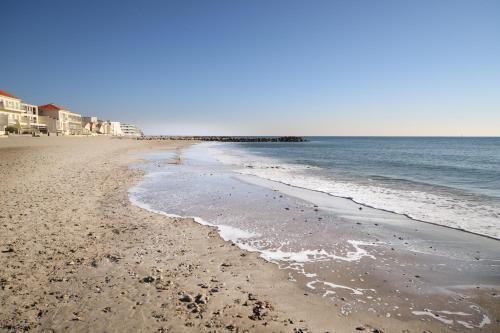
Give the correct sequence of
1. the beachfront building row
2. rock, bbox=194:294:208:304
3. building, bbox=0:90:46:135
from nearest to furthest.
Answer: rock, bbox=194:294:208:304, building, bbox=0:90:46:135, the beachfront building row

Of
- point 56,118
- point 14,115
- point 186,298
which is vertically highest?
point 56,118

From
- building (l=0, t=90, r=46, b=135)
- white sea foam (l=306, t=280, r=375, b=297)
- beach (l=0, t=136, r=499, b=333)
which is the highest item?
building (l=0, t=90, r=46, b=135)

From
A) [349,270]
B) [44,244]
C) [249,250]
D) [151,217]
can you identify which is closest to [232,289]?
[249,250]

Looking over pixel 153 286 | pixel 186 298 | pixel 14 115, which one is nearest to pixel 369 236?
pixel 186 298

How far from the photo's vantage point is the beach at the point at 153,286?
4156 millimetres

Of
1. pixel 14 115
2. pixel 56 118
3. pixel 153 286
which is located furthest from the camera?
pixel 56 118

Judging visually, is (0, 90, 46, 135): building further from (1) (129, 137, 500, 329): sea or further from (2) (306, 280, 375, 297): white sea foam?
(2) (306, 280, 375, 297): white sea foam

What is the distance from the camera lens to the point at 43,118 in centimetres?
9256

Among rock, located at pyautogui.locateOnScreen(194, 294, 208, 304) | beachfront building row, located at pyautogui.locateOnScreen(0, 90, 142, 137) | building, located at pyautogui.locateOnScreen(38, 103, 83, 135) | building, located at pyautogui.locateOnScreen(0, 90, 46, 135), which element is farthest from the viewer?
building, located at pyautogui.locateOnScreen(38, 103, 83, 135)

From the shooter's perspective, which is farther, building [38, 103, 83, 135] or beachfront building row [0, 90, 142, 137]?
building [38, 103, 83, 135]

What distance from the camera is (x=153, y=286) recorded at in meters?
5.10

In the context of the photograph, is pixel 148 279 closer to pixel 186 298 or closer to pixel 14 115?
pixel 186 298

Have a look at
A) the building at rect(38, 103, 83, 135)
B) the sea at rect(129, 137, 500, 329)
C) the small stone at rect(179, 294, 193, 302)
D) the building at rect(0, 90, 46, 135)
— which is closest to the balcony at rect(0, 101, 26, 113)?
the building at rect(0, 90, 46, 135)

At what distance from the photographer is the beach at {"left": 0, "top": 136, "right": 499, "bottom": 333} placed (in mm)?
4156
